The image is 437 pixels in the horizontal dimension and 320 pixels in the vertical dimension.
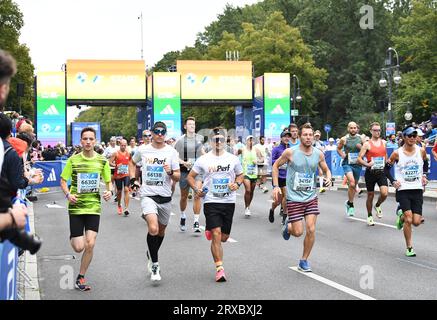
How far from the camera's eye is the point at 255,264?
939 centimetres

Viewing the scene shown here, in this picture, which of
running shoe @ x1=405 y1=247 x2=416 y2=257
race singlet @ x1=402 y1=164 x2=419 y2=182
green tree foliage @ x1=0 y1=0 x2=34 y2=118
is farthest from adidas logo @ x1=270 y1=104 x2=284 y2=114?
running shoe @ x1=405 y1=247 x2=416 y2=257

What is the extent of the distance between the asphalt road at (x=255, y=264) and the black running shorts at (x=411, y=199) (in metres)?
0.70

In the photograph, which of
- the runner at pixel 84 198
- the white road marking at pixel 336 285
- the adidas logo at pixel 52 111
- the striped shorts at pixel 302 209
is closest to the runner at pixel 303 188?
the striped shorts at pixel 302 209

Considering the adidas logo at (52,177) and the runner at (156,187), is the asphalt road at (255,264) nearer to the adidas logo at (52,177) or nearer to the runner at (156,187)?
the runner at (156,187)

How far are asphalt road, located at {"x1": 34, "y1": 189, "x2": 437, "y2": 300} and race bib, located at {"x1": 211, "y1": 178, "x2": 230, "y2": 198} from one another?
1.01m

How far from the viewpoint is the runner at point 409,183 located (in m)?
9.95

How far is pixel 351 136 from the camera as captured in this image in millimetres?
15500

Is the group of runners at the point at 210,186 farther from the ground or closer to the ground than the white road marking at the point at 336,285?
farther from the ground

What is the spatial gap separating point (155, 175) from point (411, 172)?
3.94m

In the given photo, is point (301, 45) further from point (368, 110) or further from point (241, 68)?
point (241, 68)

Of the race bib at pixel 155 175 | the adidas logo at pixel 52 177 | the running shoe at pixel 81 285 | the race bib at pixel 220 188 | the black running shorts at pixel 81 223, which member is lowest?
the running shoe at pixel 81 285

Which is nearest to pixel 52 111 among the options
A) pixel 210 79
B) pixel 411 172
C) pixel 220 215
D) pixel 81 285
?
pixel 210 79

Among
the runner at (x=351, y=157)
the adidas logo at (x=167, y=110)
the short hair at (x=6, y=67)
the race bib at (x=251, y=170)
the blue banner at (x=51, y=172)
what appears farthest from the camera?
the adidas logo at (x=167, y=110)
